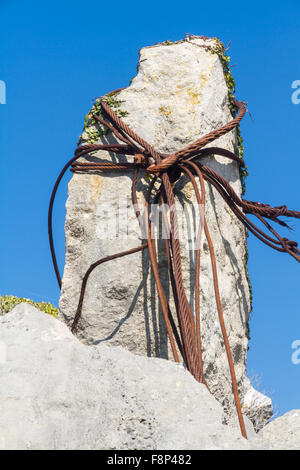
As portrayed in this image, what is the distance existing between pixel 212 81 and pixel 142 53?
0.63m

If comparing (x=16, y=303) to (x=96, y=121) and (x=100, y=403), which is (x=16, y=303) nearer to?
(x=96, y=121)

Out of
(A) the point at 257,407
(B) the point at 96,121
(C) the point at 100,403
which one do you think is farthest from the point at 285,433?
(A) the point at 257,407

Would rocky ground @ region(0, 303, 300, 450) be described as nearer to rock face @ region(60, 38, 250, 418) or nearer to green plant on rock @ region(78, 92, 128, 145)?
rock face @ region(60, 38, 250, 418)

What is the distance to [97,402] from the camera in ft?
7.04

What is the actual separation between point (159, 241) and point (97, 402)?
73.0 inches

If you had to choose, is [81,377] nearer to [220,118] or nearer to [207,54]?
[220,118]

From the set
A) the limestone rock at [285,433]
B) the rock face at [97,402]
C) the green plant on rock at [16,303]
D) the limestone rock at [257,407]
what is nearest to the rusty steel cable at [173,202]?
the limestone rock at [285,433]

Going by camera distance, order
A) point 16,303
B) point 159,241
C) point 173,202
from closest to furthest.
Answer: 1. point 173,202
2. point 159,241
3. point 16,303

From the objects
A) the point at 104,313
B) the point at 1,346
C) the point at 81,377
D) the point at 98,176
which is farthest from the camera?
the point at 98,176

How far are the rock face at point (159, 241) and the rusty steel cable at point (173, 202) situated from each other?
9 centimetres

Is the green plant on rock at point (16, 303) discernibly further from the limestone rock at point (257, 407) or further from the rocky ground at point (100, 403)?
the rocky ground at point (100, 403)

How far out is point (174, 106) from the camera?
13.8ft

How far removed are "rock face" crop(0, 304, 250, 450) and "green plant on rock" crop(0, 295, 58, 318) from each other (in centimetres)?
410

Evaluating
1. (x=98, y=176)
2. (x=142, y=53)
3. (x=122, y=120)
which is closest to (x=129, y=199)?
(x=98, y=176)
